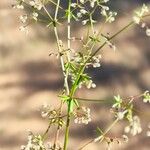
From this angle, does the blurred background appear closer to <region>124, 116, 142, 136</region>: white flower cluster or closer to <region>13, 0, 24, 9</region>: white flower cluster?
<region>13, 0, 24, 9</region>: white flower cluster

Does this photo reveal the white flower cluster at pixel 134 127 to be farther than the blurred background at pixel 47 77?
No

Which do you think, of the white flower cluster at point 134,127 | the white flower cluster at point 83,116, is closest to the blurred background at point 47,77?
the white flower cluster at point 83,116

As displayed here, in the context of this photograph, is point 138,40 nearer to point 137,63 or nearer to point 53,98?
point 137,63

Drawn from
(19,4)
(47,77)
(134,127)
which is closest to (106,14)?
(19,4)

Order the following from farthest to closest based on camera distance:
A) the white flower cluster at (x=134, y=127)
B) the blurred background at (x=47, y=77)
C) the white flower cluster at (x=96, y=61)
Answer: the blurred background at (x=47, y=77), the white flower cluster at (x=96, y=61), the white flower cluster at (x=134, y=127)

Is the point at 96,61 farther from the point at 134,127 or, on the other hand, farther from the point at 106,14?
the point at 134,127

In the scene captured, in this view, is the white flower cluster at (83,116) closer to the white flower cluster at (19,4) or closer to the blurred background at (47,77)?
the white flower cluster at (19,4)

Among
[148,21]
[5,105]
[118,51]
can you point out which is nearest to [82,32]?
[118,51]

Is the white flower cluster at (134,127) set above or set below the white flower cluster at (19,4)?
below

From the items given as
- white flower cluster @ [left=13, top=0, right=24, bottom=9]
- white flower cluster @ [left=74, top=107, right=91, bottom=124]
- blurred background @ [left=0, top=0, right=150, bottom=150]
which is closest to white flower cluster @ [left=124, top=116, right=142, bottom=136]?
white flower cluster @ [left=74, top=107, right=91, bottom=124]
